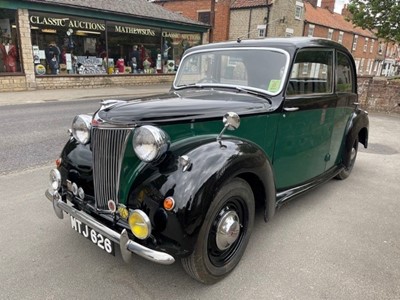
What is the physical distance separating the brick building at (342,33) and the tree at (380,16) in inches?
524

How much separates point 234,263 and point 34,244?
1829mm

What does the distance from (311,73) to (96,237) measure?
8.94 feet

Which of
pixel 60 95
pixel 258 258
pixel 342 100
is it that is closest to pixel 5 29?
pixel 60 95

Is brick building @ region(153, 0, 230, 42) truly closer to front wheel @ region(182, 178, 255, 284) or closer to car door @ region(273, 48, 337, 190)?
car door @ region(273, 48, 337, 190)

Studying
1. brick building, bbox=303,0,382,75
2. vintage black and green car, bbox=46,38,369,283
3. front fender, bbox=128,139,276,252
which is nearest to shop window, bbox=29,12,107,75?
vintage black and green car, bbox=46,38,369,283

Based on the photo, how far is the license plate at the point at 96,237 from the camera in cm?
224

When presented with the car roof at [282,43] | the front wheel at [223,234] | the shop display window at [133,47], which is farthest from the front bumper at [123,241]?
the shop display window at [133,47]

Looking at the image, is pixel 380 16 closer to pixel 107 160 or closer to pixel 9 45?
pixel 107 160

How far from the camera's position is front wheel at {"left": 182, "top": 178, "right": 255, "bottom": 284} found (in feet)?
7.29

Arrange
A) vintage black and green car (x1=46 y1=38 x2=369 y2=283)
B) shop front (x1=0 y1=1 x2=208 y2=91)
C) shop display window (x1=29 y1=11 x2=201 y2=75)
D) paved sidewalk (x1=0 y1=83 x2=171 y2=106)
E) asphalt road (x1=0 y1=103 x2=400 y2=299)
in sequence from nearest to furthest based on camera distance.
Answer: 1. vintage black and green car (x1=46 y1=38 x2=369 y2=283)
2. asphalt road (x1=0 y1=103 x2=400 y2=299)
3. paved sidewalk (x1=0 y1=83 x2=171 y2=106)
4. shop front (x1=0 y1=1 x2=208 y2=91)
5. shop display window (x1=29 y1=11 x2=201 y2=75)

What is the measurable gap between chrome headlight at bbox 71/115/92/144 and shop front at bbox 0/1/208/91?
1229cm

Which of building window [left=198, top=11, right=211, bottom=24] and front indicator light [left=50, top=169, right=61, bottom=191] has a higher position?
building window [left=198, top=11, right=211, bottom=24]

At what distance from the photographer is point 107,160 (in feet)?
7.75

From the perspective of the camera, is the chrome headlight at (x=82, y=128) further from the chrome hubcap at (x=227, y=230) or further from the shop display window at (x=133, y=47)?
the shop display window at (x=133, y=47)
